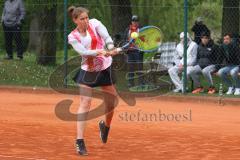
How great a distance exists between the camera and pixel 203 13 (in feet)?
134

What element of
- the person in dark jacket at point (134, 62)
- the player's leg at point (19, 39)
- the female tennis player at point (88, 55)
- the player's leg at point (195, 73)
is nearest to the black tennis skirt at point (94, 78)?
the female tennis player at point (88, 55)

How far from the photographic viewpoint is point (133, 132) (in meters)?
12.4

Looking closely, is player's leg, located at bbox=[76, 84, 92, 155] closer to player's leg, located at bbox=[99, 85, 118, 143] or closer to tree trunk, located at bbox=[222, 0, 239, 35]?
player's leg, located at bbox=[99, 85, 118, 143]

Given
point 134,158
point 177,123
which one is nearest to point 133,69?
point 177,123

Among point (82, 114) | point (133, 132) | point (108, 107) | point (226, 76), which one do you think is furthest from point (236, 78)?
point (82, 114)

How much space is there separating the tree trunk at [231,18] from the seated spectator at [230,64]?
16.2 feet

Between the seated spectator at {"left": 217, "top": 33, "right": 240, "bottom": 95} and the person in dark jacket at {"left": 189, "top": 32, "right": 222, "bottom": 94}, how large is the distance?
0.30m

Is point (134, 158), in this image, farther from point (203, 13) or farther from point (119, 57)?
point (203, 13)

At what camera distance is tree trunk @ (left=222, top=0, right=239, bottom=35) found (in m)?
22.5

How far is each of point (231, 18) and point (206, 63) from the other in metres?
4.94

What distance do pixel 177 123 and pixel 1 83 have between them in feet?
26.0

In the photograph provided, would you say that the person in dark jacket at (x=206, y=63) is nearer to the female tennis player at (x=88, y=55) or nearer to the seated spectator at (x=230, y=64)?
the seated spectator at (x=230, y=64)

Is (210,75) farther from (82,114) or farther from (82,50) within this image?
(82,50)

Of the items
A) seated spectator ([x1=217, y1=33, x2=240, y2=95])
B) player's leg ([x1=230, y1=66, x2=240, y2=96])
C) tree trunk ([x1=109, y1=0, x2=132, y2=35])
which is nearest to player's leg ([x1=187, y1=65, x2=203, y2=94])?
seated spectator ([x1=217, y1=33, x2=240, y2=95])
